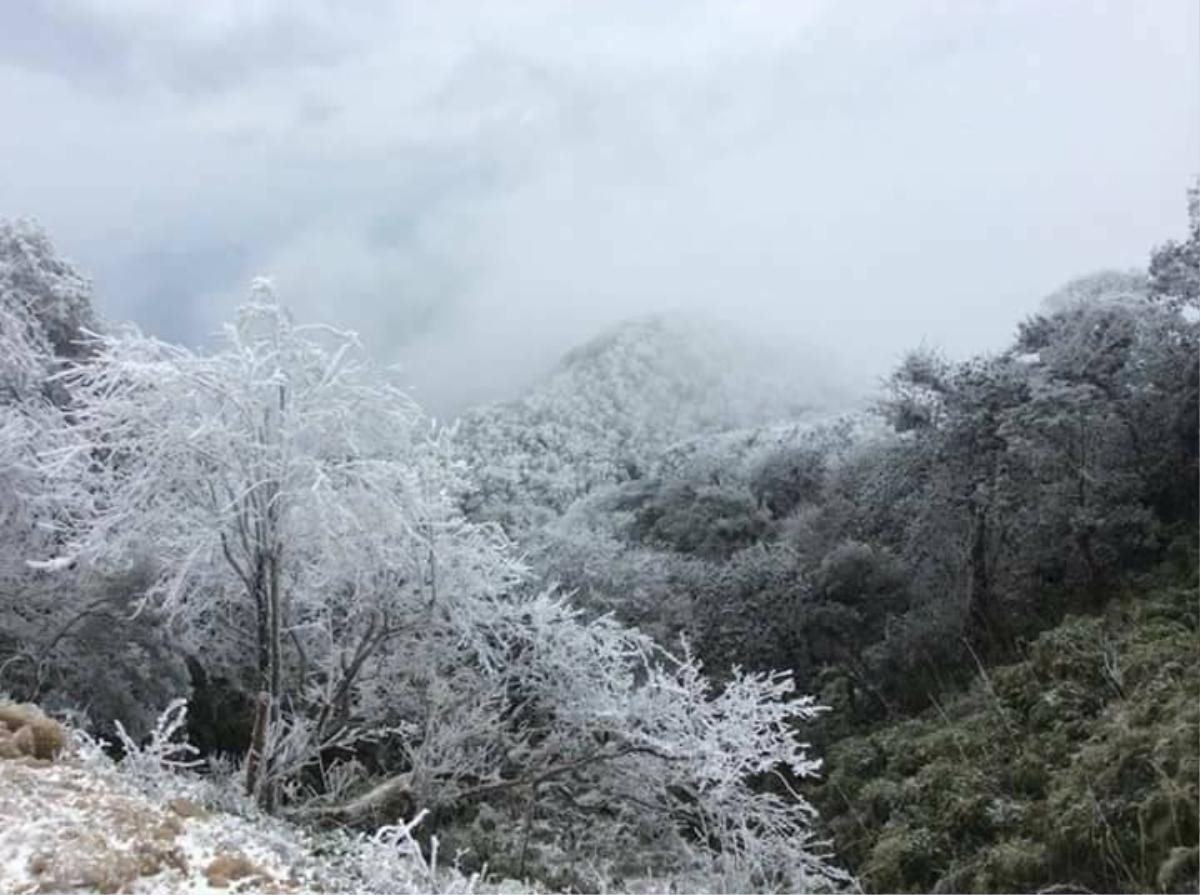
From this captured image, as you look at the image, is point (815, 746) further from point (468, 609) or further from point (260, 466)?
point (260, 466)

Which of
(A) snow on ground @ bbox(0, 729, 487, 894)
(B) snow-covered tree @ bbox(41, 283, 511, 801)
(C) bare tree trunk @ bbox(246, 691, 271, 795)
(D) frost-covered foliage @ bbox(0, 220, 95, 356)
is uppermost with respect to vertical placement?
(D) frost-covered foliage @ bbox(0, 220, 95, 356)

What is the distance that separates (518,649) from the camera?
943 cm

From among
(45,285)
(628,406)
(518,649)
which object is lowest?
(518,649)

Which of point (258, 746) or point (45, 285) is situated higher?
point (45, 285)

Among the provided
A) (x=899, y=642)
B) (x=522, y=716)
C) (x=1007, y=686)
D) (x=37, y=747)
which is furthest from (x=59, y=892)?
(x=899, y=642)

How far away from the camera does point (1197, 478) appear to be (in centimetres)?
1434

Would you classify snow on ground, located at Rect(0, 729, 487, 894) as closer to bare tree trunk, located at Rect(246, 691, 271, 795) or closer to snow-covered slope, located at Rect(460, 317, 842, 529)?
bare tree trunk, located at Rect(246, 691, 271, 795)

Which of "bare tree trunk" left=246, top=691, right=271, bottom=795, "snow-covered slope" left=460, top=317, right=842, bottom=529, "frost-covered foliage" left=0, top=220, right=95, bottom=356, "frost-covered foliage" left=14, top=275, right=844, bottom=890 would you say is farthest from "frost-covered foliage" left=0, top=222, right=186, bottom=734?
"snow-covered slope" left=460, top=317, right=842, bottom=529

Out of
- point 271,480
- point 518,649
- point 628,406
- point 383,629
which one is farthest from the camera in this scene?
point 628,406

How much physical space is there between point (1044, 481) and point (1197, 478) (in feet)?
6.08

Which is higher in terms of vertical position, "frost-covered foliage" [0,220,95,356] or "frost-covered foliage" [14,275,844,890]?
"frost-covered foliage" [0,220,95,356]

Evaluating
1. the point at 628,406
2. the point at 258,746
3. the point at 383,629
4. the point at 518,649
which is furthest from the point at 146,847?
the point at 628,406

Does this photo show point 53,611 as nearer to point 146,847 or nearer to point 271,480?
point 271,480

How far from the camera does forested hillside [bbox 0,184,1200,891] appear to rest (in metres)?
7.41
